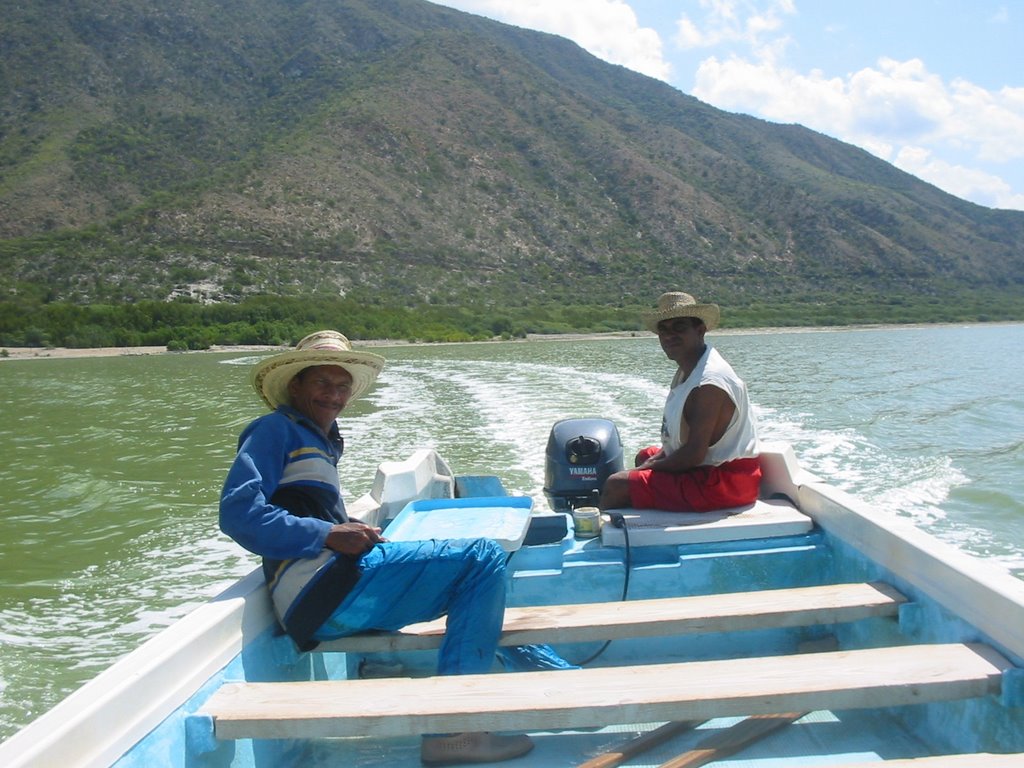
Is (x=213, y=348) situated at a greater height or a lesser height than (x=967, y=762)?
lesser

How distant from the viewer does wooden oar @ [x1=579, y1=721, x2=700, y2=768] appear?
2705 mm

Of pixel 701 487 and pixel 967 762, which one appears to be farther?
pixel 701 487

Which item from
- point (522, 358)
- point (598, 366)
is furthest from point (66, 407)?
point (522, 358)

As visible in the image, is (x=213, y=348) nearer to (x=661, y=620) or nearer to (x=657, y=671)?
(x=661, y=620)

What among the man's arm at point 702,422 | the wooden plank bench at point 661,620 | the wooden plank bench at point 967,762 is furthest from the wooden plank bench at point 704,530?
the wooden plank bench at point 967,762

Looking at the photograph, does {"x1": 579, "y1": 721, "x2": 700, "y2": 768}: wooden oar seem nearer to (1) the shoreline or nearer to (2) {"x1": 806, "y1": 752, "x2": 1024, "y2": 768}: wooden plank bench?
(2) {"x1": 806, "y1": 752, "x2": 1024, "y2": 768}: wooden plank bench

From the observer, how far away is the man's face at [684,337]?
14.3 ft

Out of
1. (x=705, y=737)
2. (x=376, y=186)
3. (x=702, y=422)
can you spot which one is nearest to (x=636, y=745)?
(x=705, y=737)

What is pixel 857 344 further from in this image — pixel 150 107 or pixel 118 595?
pixel 150 107

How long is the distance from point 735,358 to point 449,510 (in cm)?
3072

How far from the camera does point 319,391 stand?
3178 mm

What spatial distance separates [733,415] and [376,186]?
70.4m

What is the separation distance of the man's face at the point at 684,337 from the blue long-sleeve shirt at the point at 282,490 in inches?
75.3

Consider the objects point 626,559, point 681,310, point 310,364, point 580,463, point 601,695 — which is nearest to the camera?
point 601,695
